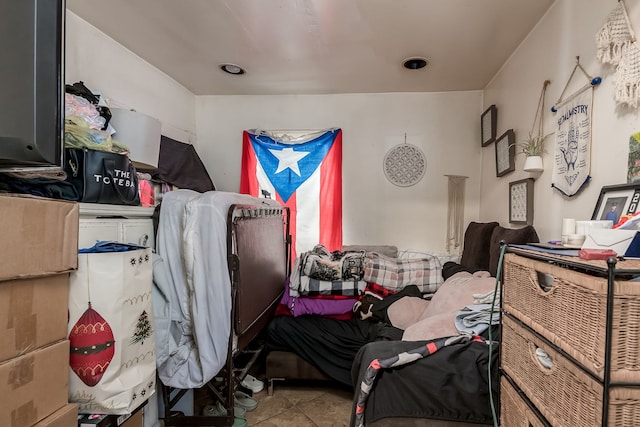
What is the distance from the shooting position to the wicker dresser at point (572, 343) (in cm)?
57

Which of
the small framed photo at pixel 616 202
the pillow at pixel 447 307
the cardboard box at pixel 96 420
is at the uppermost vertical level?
the small framed photo at pixel 616 202

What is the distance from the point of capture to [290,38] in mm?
2125

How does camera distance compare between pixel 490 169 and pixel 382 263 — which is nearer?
pixel 382 263

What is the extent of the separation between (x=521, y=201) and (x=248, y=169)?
232 cm

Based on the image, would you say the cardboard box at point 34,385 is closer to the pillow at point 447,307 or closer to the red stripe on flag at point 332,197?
the pillow at point 447,307

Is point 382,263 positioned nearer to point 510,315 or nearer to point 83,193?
point 510,315

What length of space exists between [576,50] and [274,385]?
2.55 meters

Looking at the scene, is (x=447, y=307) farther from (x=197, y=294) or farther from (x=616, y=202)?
(x=197, y=294)

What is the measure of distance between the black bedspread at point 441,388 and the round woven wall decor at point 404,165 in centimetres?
212

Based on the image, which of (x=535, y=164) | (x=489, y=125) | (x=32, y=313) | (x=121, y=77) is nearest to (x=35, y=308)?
(x=32, y=313)

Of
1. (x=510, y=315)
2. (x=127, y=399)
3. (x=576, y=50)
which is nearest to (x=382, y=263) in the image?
(x=510, y=315)

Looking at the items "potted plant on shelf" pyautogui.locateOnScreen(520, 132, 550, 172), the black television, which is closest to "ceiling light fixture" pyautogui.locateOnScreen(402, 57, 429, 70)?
"potted plant on shelf" pyautogui.locateOnScreen(520, 132, 550, 172)

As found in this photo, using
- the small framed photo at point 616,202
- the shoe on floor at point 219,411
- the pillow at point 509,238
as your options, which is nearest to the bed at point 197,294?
the shoe on floor at point 219,411

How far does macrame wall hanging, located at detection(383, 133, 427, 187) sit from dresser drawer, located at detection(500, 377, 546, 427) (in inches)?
89.2
